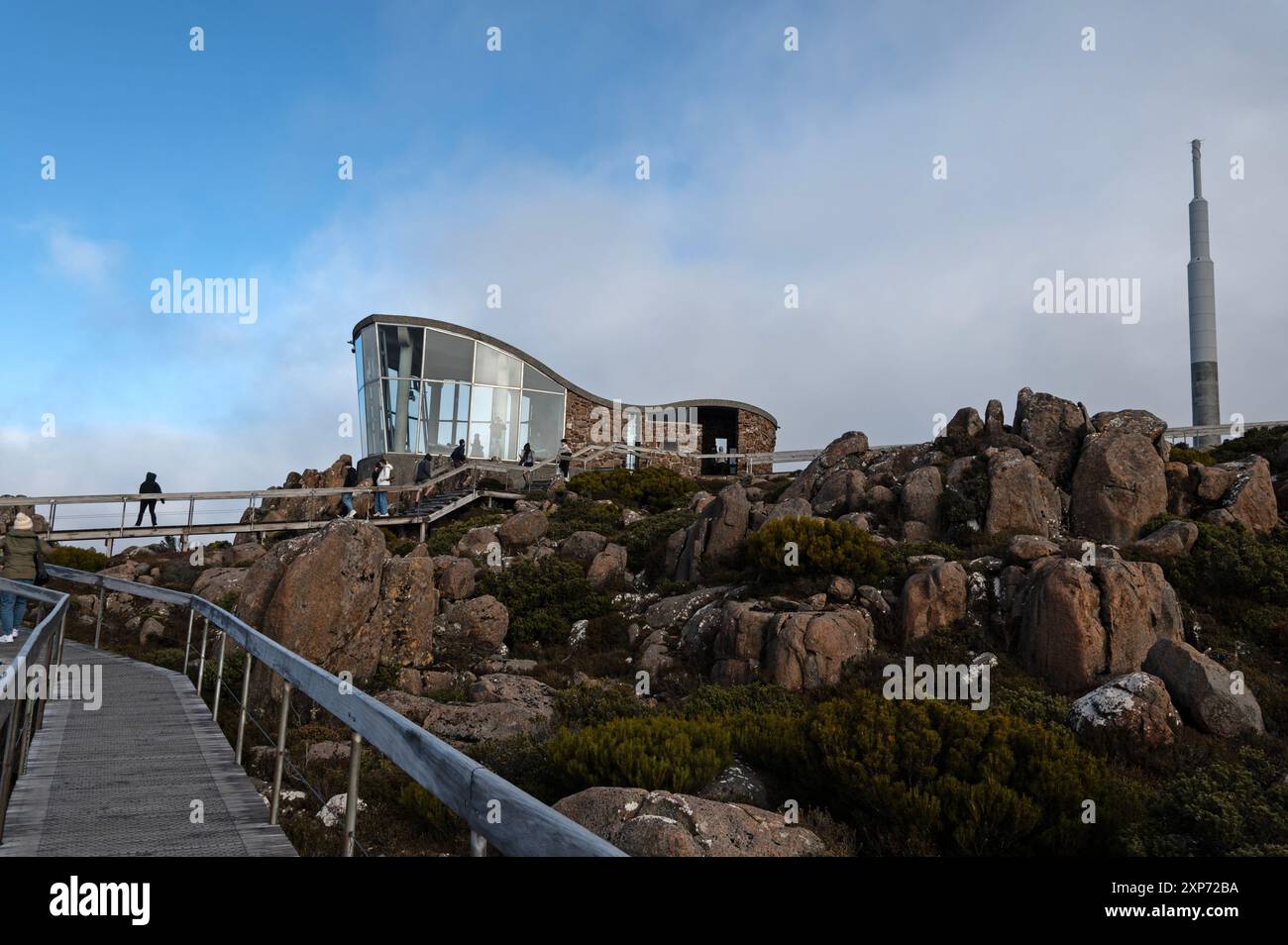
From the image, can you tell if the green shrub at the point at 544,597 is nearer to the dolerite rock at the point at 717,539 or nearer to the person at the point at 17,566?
the dolerite rock at the point at 717,539

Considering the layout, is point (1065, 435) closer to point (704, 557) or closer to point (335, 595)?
point (704, 557)

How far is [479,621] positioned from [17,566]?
27.3 feet

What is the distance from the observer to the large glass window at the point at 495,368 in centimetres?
4194

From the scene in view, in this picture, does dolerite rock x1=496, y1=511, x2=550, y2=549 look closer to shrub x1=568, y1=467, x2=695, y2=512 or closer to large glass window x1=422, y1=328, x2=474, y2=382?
shrub x1=568, y1=467, x2=695, y2=512

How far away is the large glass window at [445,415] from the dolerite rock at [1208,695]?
107ft

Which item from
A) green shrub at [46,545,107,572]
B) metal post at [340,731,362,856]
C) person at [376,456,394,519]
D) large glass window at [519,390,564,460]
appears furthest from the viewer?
large glass window at [519,390,564,460]

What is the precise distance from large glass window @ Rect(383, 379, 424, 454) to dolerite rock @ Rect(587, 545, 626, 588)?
760 inches

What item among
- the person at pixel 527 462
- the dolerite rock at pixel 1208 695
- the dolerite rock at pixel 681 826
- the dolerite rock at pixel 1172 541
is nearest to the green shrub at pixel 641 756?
the dolerite rock at pixel 681 826

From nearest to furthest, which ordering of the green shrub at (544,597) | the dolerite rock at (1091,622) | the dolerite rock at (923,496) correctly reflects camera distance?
the dolerite rock at (1091,622)
the green shrub at (544,597)
the dolerite rock at (923,496)

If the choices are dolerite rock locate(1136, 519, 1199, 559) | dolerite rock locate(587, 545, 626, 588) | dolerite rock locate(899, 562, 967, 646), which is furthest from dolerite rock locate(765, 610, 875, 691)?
dolerite rock locate(587, 545, 626, 588)

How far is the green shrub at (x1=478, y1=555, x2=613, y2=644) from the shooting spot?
65.4ft

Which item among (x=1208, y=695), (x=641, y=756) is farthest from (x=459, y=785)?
(x=1208, y=695)

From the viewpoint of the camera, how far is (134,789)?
616 centimetres

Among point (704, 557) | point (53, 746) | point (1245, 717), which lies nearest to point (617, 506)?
point (704, 557)
